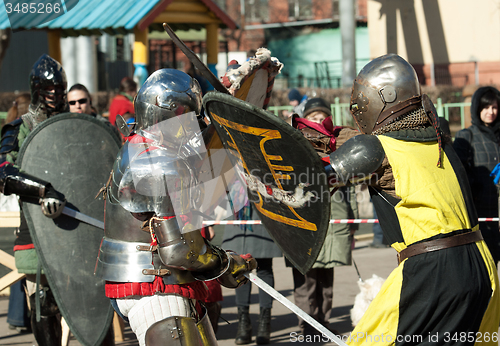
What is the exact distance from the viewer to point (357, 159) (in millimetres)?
2240

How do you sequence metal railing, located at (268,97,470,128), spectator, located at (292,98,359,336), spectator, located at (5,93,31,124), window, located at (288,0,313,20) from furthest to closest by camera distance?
window, located at (288,0,313,20) → metal railing, located at (268,97,470,128) → spectator, located at (5,93,31,124) → spectator, located at (292,98,359,336)

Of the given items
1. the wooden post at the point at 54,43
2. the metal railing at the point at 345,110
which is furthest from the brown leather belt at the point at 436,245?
the wooden post at the point at 54,43

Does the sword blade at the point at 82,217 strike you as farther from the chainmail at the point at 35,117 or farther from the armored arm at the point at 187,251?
the armored arm at the point at 187,251

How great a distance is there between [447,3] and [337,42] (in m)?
13.4

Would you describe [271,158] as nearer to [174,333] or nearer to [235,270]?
[235,270]

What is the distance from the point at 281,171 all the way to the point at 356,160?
304mm

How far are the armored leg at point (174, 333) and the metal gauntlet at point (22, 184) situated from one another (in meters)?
1.50

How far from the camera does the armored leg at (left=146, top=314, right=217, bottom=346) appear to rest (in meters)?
2.44

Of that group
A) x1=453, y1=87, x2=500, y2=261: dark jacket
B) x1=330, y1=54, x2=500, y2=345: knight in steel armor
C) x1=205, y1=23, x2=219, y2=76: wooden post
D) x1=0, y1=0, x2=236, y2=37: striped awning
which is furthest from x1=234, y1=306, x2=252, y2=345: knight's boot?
x1=205, y1=23, x2=219, y2=76: wooden post

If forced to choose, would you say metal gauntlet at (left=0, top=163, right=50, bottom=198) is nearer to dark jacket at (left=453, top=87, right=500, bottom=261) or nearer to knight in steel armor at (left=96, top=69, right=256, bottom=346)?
knight in steel armor at (left=96, top=69, right=256, bottom=346)

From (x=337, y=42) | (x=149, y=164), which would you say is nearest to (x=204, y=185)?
(x=149, y=164)

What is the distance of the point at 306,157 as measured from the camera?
7.29 ft

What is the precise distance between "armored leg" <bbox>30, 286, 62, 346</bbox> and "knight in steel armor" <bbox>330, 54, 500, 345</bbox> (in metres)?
2.18

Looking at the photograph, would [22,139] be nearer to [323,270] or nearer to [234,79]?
[234,79]
